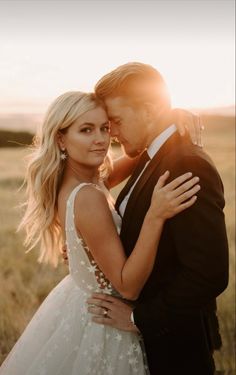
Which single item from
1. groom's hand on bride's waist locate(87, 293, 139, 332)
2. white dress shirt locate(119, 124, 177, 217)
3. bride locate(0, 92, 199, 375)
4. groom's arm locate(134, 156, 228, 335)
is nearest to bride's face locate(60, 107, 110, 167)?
bride locate(0, 92, 199, 375)

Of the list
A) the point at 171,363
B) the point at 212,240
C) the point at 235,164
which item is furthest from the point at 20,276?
the point at 235,164

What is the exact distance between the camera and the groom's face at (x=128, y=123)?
11.2ft

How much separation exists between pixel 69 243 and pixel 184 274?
2.56 feet

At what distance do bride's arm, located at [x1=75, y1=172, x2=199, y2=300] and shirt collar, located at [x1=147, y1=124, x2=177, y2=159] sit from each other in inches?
11.5

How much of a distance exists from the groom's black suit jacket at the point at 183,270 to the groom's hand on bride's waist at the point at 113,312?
0.32 ft

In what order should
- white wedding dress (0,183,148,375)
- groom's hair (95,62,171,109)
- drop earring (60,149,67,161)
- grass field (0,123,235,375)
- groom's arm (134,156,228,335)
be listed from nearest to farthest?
groom's arm (134,156,228,335) < groom's hair (95,62,171,109) < white wedding dress (0,183,148,375) < drop earring (60,149,67,161) < grass field (0,123,235,375)

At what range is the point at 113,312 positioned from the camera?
3410 millimetres

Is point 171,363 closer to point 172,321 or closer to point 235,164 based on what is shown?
point 172,321

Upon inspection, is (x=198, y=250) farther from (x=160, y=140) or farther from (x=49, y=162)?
(x=49, y=162)

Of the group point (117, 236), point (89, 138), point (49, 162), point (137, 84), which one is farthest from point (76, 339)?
point (137, 84)

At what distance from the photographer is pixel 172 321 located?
10.5 ft

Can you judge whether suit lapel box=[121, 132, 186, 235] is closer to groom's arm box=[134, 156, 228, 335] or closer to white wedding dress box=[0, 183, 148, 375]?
groom's arm box=[134, 156, 228, 335]

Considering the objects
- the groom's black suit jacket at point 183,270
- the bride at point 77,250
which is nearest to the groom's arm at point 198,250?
the groom's black suit jacket at point 183,270

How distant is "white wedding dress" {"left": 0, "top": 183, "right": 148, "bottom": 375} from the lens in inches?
138
